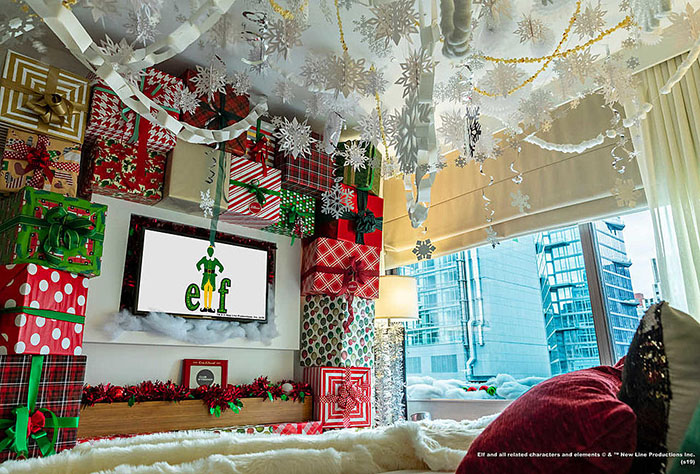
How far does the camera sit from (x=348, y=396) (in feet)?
10.1

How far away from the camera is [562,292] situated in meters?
3.03

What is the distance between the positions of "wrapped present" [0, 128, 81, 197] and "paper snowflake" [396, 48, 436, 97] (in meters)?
1.94

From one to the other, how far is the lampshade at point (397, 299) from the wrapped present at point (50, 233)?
2027 mm

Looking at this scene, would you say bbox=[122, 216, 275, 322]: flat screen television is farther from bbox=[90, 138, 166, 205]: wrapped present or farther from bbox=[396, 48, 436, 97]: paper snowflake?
bbox=[396, 48, 436, 97]: paper snowflake

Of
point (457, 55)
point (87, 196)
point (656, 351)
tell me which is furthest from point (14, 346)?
point (656, 351)

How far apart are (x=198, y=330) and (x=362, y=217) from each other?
4.64 ft

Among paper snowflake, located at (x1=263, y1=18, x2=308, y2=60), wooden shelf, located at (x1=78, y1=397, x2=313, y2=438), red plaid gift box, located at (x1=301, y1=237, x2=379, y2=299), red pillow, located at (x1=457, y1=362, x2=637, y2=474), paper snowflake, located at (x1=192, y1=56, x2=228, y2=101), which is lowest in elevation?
wooden shelf, located at (x1=78, y1=397, x2=313, y2=438)

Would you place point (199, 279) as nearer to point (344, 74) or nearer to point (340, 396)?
point (340, 396)

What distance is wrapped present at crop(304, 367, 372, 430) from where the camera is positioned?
300cm

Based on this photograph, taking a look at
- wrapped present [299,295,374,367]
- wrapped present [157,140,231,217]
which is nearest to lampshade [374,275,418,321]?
wrapped present [299,295,374,367]

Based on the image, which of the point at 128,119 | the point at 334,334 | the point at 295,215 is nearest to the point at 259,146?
the point at 295,215

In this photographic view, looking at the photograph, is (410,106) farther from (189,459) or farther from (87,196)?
(87,196)

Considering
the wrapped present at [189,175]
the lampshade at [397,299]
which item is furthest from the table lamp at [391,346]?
the wrapped present at [189,175]

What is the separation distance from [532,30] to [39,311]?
2.02m
